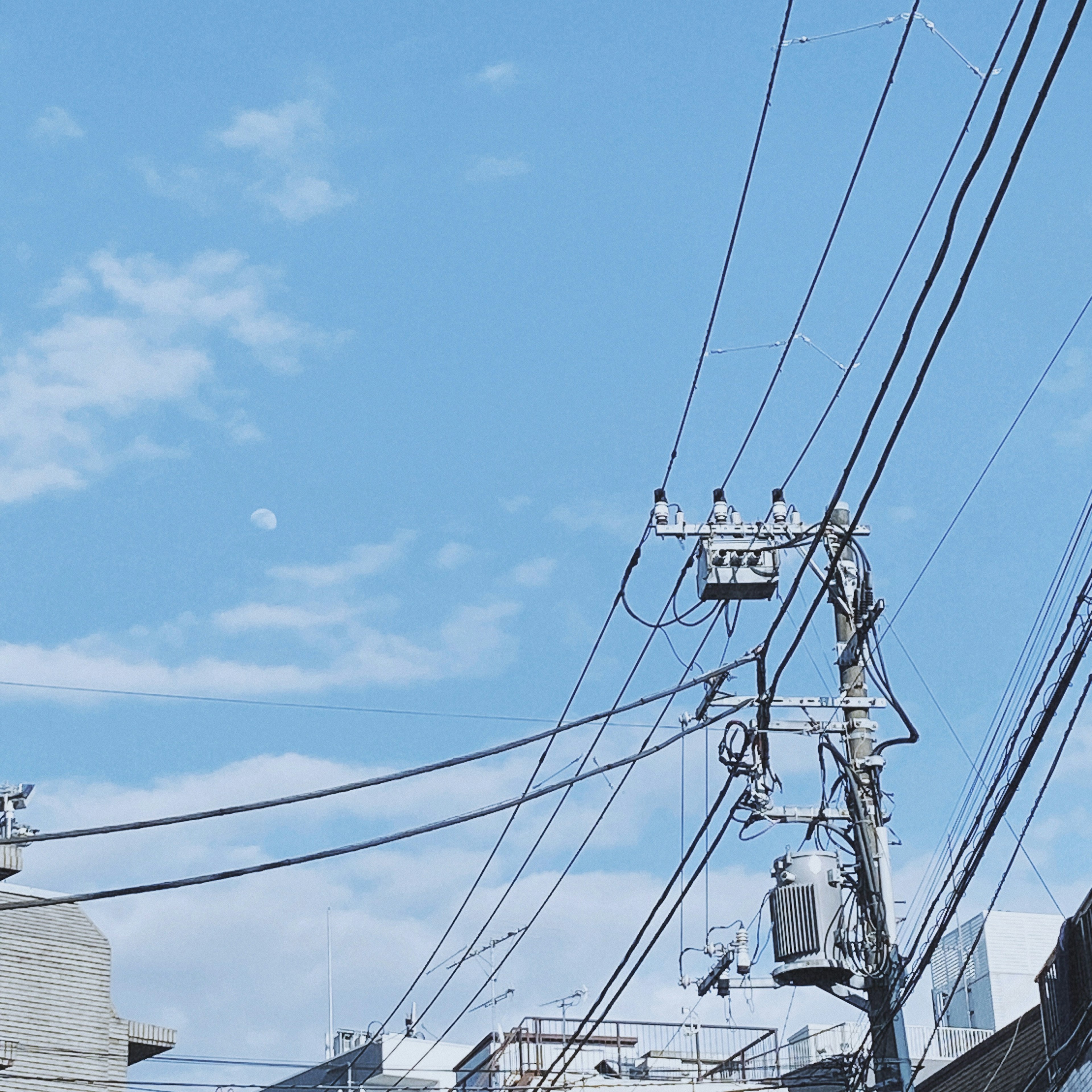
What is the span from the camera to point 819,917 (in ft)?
62.4

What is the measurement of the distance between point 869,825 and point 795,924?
5.00ft

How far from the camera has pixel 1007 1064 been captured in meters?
23.2

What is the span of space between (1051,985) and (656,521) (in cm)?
753

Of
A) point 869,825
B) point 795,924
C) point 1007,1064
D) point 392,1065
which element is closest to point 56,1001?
point 392,1065

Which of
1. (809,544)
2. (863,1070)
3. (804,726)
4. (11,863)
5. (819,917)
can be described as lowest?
(863,1070)

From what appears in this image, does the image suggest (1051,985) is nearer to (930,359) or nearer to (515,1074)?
(930,359)

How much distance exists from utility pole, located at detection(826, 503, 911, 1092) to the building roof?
3.53 metres

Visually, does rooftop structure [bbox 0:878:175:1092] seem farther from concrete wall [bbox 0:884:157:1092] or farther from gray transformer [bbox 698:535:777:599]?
gray transformer [bbox 698:535:777:599]

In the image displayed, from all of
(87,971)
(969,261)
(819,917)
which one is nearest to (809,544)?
(819,917)

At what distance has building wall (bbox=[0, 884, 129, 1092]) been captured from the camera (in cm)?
3938

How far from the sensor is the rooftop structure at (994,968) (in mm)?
49719

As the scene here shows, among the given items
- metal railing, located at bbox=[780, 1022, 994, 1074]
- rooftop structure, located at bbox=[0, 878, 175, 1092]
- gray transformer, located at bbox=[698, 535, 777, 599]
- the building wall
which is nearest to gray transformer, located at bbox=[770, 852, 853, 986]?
gray transformer, located at bbox=[698, 535, 777, 599]

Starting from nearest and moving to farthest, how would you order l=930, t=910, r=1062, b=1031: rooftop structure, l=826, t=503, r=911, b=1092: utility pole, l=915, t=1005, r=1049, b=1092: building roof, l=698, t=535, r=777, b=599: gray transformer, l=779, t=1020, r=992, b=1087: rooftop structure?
1. l=826, t=503, r=911, b=1092: utility pole
2. l=698, t=535, r=777, b=599: gray transformer
3. l=915, t=1005, r=1049, b=1092: building roof
4. l=779, t=1020, r=992, b=1087: rooftop structure
5. l=930, t=910, r=1062, b=1031: rooftop structure

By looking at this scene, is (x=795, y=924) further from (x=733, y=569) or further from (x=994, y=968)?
(x=994, y=968)
